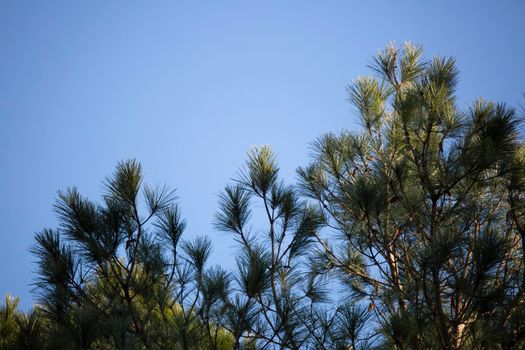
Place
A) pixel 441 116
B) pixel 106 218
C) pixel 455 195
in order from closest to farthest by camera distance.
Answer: pixel 106 218
pixel 441 116
pixel 455 195

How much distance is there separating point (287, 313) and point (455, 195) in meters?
1.19

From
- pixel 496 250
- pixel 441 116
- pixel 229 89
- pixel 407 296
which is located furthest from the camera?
pixel 229 89

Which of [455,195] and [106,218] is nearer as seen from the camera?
[106,218]

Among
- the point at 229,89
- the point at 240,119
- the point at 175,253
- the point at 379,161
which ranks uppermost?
the point at 229,89

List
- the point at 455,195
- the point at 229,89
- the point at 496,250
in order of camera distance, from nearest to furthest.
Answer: the point at 496,250, the point at 455,195, the point at 229,89

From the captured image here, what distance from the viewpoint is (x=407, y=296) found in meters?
2.57

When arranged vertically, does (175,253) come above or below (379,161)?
below

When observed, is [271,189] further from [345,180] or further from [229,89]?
[229,89]

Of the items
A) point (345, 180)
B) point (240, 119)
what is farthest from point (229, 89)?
point (345, 180)

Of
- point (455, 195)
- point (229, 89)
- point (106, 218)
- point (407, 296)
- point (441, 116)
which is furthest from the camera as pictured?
point (229, 89)

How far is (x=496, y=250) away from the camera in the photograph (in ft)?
7.19

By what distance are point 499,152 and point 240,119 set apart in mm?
130849

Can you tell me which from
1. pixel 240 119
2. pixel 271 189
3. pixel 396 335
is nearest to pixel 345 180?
pixel 271 189

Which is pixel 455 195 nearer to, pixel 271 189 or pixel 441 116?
pixel 441 116
